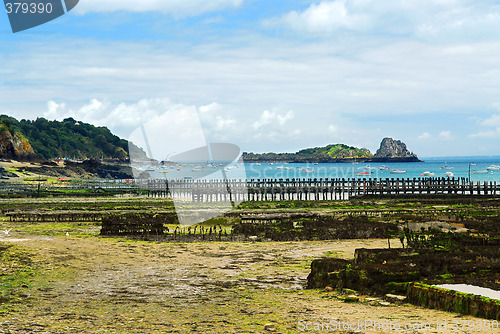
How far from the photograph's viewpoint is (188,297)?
47.7 feet

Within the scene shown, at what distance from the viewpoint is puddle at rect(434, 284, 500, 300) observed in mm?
11883

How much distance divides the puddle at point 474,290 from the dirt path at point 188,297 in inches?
35.5

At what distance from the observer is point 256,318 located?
12344 millimetres

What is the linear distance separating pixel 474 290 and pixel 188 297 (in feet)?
23.8

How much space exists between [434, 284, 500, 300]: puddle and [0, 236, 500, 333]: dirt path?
90 cm

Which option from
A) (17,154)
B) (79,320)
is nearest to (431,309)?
(79,320)

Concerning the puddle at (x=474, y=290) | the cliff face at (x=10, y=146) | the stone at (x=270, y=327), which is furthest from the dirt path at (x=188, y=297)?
the cliff face at (x=10, y=146)

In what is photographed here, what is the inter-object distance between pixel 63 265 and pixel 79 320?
7.87m
